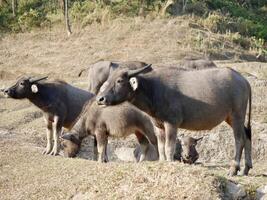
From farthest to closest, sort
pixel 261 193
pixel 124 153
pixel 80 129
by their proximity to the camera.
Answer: pixel 124 153
pixel 80 129
pixel 261 193

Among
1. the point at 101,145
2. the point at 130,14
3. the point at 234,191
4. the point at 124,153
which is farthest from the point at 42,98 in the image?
the point at 130,14

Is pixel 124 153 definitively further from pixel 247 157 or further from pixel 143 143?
pixel 247 157

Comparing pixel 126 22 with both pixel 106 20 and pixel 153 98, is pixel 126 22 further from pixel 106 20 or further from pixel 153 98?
pixel 153 98

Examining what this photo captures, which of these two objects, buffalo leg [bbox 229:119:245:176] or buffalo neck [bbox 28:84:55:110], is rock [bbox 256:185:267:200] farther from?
buffalo neck [bbox 28:84:55:110]

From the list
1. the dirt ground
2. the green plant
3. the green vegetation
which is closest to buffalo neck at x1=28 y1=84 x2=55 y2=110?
the dirt ground

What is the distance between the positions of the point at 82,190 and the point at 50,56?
81.7ft

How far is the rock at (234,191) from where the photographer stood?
31.6 feet

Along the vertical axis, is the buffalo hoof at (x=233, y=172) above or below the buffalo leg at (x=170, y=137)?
below

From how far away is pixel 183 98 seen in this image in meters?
11.4

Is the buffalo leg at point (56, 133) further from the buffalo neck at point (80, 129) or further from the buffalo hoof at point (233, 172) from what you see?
the buffalo hoof at point (233, 172)

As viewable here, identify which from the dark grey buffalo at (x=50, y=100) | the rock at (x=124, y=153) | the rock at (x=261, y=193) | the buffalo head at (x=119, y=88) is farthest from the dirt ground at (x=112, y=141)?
the buffalo head at (x=119, y=88)

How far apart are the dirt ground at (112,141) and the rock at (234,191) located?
92 mm

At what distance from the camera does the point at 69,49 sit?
35344 millimetres

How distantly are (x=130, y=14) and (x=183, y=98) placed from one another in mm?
27549
